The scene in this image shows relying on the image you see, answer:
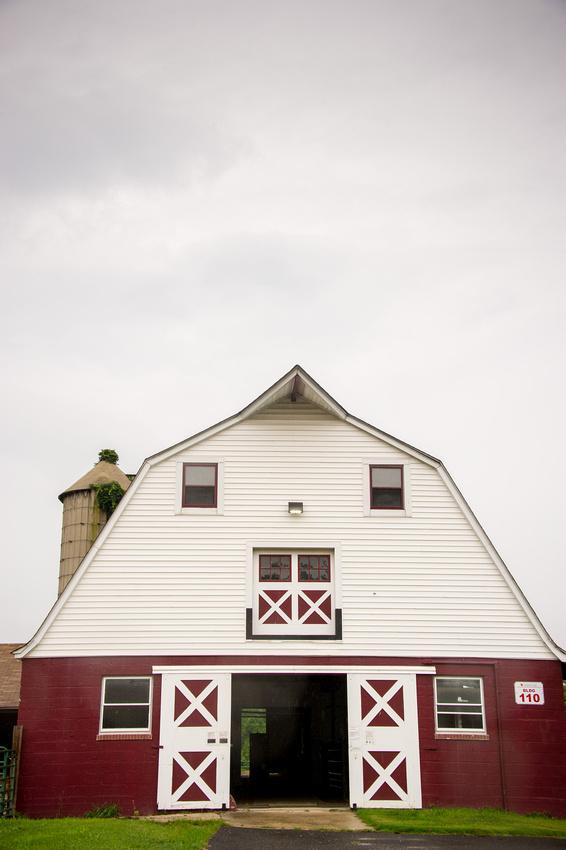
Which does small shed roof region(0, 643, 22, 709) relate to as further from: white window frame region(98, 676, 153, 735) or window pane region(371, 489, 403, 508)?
window pane region(371, 489, 403, 508)

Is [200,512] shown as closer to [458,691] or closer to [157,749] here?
[157,749]

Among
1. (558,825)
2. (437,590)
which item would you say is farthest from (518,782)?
(437,590)

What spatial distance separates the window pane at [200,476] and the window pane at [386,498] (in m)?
3.39

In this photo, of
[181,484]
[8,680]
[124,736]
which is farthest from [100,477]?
[124,736]

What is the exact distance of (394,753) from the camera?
1589cm

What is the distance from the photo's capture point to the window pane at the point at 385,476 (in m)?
17.6

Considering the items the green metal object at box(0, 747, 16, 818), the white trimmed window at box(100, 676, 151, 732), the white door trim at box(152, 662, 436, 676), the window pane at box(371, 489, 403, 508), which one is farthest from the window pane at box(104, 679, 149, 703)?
the window pane at box(371, 489, 403, 508)

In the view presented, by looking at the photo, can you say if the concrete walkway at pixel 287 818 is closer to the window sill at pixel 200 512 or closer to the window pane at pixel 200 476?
the window sill at pixel 200 512

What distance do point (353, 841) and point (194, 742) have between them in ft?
13.5

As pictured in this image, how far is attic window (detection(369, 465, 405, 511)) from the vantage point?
17.5m

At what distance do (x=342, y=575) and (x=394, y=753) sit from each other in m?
3.49

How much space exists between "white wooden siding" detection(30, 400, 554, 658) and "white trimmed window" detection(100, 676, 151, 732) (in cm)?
58

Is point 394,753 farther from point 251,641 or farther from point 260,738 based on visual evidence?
point 260,738

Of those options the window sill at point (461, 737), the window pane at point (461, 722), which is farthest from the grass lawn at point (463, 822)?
the window pane at point (461, 722)
